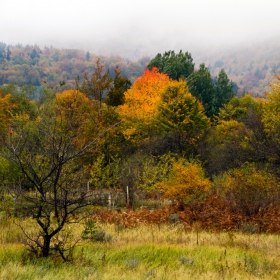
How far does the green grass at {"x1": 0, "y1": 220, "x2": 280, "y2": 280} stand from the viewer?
5.11 m

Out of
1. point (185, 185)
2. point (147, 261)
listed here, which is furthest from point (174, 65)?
point (147, 261)

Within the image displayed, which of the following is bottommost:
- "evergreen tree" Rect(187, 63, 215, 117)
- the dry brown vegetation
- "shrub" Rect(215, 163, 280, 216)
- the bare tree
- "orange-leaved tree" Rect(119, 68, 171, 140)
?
the dry brown vegetation

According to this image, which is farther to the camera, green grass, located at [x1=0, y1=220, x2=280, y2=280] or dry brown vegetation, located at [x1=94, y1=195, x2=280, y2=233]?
dry brown vegetation, located at [x1=94, y1=195, x2=280, y2=233]

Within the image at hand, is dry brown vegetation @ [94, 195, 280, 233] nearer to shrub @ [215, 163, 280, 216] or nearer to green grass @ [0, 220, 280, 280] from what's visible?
shrub @ [215, 163, 280, 216]

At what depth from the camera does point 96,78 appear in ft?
82.9

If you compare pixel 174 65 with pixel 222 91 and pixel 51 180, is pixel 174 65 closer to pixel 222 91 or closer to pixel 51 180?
pixel 222 91

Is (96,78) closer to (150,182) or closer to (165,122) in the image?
(165,122)

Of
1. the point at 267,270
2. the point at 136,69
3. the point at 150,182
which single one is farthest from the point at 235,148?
the point at 136,69

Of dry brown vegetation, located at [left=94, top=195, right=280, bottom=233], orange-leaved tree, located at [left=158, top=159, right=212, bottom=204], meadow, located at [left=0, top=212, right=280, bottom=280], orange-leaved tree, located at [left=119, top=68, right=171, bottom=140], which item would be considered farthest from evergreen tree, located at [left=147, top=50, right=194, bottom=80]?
meadow, located at [left=0, top=212, right=280, bottom=280]

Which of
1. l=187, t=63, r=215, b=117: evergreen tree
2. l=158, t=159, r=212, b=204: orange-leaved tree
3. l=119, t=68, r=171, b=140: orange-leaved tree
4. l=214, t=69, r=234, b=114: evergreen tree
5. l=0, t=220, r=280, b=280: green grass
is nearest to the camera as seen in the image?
l=0, t=220, r=280, b=280: green grass

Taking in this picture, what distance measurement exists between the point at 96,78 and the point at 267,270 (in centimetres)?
2119

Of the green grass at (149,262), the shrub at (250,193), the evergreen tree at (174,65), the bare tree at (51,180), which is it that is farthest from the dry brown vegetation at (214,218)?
A: the evergreen tree at (174,65)

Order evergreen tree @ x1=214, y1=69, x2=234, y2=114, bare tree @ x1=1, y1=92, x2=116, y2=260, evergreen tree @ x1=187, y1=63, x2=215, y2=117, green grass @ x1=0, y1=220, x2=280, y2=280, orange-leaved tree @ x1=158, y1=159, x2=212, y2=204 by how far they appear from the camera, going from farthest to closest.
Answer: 1. evergreen tree @ x1=214, y1=69, x2=234, y2=114
2. evergreen tree @ x1=187, y1=63, x2=215, y2=117
3. orange-leaved tree @ x1=158, y1=159, x2=212, y2=204
4. bare tree @ x1=1, y1=92, x2=116, y2=260
5. green grass @ x1=0, y1=220, x2=280, y2=280

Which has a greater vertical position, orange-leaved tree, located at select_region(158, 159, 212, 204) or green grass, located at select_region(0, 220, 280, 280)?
orange-leaved tree, located at select_region(158, 159, 212, 204)
